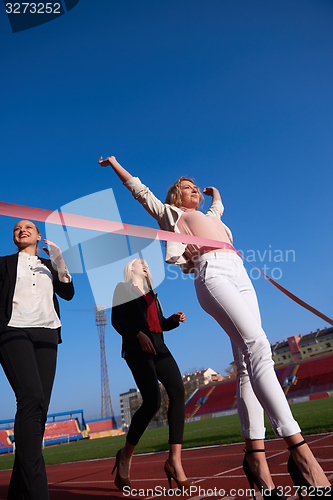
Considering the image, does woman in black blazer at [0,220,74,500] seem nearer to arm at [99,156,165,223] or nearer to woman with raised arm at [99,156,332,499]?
arm at [99,156,165,223]

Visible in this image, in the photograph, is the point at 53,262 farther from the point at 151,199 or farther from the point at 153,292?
the point at 153,292

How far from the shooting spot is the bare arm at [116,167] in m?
2.92

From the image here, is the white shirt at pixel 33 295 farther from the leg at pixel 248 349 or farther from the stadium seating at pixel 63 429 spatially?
the stadium seating at pixel 63 429

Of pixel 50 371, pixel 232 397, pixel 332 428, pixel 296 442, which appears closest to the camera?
pixel 296 442

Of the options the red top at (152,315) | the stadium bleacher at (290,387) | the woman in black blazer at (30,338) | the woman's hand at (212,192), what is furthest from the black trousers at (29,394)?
the stadium bleacher at (290,387)

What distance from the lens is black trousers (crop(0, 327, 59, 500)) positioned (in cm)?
219

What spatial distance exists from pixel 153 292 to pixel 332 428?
4098 mm

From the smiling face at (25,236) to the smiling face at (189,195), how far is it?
54.7 inches

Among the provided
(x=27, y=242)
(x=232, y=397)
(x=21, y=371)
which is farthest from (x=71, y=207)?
(x=232, y=397)

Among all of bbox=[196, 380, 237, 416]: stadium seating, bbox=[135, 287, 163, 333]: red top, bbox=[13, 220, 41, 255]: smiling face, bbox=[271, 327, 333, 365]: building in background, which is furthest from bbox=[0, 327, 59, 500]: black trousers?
bbox=[271, 327, 333, 365]: building in background

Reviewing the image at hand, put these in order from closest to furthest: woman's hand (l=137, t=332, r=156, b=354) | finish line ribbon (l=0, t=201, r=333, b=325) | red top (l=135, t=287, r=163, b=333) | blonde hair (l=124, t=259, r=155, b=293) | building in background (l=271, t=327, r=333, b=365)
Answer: finish line ribbon (l=0, t=201, r=333, b=325)
woman's hand (l=137, t=332, r=156, b=354)
red top (l=135, t=287, r=163, b=333)
blonde hair (l=124, t=259, r=155, b=293)
building in background (l=271, t=327, r=333, b=365)

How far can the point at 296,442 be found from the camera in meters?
1.82

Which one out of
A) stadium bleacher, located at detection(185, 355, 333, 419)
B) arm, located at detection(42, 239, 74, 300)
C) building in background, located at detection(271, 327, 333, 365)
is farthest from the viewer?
building in background, located at detection(271, 327, 333, 365)

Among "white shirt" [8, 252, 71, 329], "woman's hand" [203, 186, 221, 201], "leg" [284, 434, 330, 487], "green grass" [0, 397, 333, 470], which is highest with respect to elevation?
"woman's hand" [203, 186, 221, 201]
